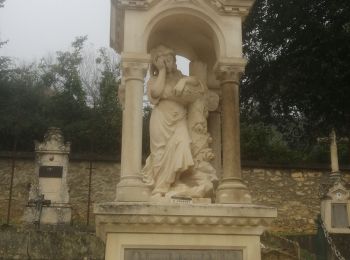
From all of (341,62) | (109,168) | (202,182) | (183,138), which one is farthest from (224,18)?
(109,168)

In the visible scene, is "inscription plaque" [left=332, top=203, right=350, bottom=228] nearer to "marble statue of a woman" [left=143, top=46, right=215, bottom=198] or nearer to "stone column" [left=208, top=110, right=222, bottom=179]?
"stone column" [left=208, top=110, right=222, bottom=179]

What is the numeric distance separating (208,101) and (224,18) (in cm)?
102

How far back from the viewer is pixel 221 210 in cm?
494

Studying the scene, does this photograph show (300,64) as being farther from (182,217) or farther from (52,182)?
(52,182)

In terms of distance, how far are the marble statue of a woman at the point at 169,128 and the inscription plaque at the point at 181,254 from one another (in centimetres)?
65

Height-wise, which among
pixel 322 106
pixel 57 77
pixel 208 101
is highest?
pixel 57 77

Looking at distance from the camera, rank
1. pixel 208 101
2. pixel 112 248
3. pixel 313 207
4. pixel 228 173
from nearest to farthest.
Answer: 1. pixel 112 248
2. pixel 228 173
3. pixel 208 101
4. pixel 313 207

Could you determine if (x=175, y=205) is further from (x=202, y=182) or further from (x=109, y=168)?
(x=109, y=168)

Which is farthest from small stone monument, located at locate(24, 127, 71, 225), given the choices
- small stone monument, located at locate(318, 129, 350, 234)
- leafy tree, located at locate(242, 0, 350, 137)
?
small stone monument, located at locate(318, 129, 350, 234)

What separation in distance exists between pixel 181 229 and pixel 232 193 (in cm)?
69

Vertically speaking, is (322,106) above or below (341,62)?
below

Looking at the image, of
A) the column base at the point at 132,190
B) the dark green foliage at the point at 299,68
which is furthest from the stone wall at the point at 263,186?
the column base at the point at 132,190

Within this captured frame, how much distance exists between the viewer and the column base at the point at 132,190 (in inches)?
199

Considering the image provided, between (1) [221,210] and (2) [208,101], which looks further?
(2) [208,101]
